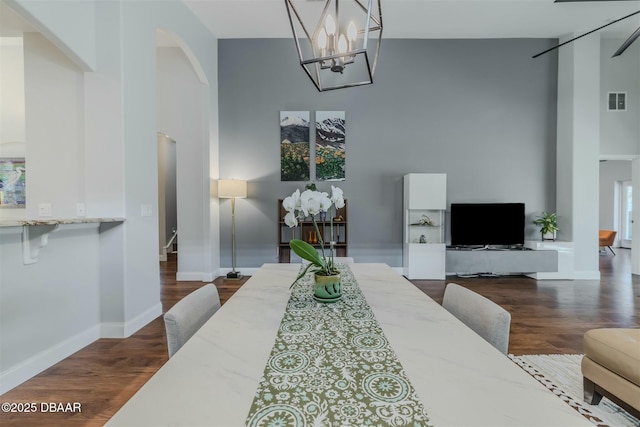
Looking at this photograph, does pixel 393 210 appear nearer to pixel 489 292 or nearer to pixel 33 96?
pixel 489 292

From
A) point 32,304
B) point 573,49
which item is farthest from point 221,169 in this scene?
point 573,49

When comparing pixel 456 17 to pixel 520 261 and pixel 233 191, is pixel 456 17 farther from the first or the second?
pixel 233 191

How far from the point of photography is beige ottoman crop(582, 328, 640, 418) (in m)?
1.51

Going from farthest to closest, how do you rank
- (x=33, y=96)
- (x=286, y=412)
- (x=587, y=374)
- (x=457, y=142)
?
1. (x=457, y=142)
2. (x=33, y=96)
3. (x=587, y=374)
4. (x=286, y=412)

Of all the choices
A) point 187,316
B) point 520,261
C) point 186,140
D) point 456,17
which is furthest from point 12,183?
point 520,261

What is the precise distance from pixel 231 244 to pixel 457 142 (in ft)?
13.5

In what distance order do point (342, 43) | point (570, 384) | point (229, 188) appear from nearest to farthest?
point (342, 43)
point (570, 384)
point (229, 188)

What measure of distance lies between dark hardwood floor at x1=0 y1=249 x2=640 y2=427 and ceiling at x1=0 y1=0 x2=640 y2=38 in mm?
3850

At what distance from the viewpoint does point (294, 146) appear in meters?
4.94

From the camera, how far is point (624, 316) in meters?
3.18

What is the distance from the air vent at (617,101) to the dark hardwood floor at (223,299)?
2.80 metres

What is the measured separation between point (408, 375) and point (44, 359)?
2662 mm

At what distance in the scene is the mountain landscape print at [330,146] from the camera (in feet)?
16.1

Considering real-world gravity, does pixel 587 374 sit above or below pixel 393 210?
below
